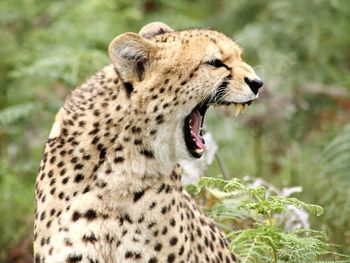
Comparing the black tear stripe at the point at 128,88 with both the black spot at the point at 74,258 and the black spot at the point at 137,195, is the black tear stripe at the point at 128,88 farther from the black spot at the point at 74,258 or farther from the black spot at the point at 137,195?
the black spot at the point at 74,258

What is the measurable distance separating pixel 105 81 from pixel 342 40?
22.4ft

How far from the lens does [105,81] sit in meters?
5.21

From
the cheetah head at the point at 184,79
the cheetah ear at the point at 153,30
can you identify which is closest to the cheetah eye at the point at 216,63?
the cheetah head at the point at 184,79

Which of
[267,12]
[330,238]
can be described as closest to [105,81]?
[330,238]

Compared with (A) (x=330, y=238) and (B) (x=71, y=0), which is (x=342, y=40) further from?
(A) (x=330, y=238)

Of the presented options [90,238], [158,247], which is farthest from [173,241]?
[90,238]

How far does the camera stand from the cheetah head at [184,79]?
4.94m

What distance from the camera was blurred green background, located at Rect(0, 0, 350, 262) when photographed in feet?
27.2

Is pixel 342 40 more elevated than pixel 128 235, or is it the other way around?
pixel 342 40

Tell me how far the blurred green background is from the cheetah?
2.91 m

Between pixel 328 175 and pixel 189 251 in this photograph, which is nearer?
pixel 189 251

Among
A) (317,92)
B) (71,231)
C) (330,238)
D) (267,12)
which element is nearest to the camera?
(71,231)

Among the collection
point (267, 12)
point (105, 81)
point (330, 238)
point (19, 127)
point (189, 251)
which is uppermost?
point (267, 12)

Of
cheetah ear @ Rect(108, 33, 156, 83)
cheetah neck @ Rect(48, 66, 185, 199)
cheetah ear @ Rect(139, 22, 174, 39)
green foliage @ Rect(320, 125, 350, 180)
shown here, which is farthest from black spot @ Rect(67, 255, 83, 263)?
green foliage @ Rect(320, 125, 350, 180)
